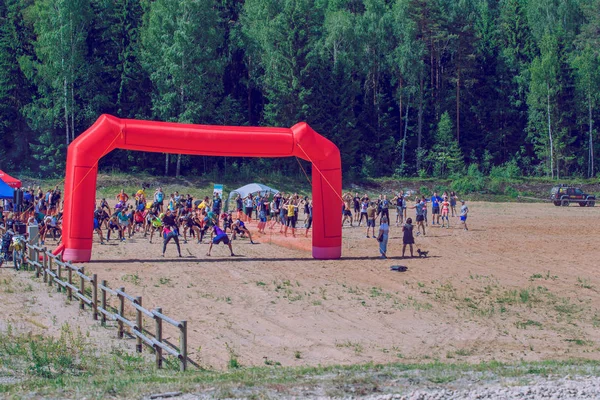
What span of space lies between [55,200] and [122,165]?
21837 millimetres

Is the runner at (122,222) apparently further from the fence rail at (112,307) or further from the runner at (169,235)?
the fence rail at (112,307)

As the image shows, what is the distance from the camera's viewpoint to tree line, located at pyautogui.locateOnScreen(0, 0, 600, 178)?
51.4 m

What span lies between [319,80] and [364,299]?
39.1m

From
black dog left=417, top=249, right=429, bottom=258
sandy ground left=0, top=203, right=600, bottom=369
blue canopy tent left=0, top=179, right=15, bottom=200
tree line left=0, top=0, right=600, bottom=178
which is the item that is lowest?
sandy ground left=0, top=203, right=600, bottom=369

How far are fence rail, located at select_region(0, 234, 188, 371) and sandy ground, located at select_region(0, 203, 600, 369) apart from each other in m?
0.36

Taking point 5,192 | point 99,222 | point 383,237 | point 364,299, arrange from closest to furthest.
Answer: point 364,299 < point 383,237 < point 99,222 < point 5,192

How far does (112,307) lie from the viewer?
1568 centimetres

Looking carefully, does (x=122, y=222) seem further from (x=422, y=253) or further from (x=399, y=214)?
(x=399, y=214)

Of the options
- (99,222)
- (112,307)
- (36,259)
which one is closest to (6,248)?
(36,259)

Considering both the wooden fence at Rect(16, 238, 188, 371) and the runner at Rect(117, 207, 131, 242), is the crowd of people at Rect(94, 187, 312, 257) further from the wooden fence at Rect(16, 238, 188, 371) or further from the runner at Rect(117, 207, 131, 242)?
the wooden fence at Rect(16, 238, 188, 371)

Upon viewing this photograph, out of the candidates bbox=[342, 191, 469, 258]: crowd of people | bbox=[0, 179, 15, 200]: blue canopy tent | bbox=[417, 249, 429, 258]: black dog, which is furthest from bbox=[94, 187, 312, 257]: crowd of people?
bbox=[417, 249, 429, 258]: black dog

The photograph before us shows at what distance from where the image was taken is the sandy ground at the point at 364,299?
1360cm

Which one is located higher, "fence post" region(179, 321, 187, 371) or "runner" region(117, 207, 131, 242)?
"runner" region(117, 207, 131, 242)

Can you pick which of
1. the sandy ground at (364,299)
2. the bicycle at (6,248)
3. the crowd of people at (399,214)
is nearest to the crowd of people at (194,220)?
the crowd of people at (399,214)
